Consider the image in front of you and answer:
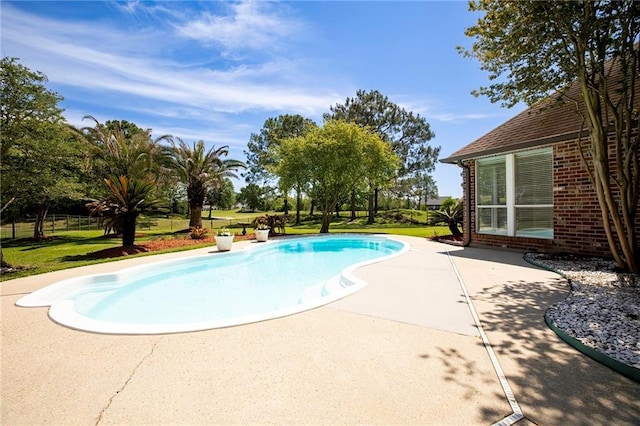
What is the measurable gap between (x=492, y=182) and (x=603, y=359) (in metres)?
8.75

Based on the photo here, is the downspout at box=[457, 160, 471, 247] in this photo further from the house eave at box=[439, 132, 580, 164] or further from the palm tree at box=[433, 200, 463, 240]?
the palm tree at box=[433, 200, 463, 240]

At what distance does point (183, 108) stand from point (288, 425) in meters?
18.3

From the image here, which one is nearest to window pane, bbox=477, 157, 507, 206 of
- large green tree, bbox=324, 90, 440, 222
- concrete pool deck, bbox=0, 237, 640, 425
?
concrete pool deck, bbox=0, 237, 640, 425

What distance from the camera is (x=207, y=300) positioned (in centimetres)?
648

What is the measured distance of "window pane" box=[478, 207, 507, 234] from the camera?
9906 mm

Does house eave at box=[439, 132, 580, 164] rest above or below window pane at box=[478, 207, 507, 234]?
above

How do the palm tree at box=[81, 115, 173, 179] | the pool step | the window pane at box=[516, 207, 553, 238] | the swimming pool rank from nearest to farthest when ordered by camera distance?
the swimming pool, the pool step, the window pane at box=[516, 207, 553, 238], the palm tree at box=[81, 115, 173, 179]

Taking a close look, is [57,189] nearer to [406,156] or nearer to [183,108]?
[183,108]

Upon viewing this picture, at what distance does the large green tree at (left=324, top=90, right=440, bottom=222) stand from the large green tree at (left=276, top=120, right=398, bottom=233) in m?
11.8

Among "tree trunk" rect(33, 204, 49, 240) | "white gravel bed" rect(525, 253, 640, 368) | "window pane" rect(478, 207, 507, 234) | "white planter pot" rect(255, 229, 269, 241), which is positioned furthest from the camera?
"tree trunk" rect(33, 204, 49, 240)

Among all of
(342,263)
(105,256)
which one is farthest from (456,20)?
(105,256)

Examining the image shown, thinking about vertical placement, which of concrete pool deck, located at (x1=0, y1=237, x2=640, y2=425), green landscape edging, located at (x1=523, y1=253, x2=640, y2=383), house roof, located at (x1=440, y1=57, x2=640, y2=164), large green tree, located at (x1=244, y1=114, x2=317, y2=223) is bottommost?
concrete pool deck, located at (x1=0, y1=237, x2=640, y2=425)

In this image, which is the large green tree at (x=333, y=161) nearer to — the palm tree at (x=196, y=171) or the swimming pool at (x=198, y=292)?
the palm tree at (x=196, y=171)

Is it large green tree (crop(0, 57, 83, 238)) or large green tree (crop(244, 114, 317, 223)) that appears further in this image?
large green tree (crop(244, 114, 317, 223))
